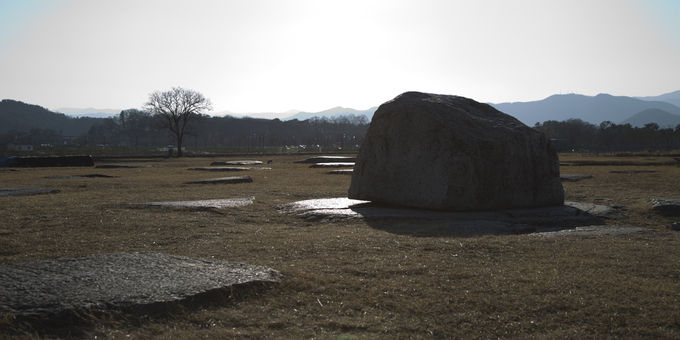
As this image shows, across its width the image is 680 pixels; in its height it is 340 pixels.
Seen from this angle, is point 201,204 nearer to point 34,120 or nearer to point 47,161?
point 47,161

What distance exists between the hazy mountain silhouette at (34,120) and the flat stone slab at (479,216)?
17027 centimetres

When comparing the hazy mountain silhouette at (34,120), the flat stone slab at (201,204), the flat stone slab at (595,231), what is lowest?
the flat stone slab at (595,231)

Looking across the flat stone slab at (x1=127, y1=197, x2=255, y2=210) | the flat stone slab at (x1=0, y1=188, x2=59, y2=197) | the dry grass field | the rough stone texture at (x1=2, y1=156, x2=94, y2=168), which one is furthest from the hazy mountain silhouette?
the dry grass field

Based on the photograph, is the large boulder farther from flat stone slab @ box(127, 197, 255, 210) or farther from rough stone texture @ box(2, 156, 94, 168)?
rough stone texture @ box(2, 156, 94, 168)

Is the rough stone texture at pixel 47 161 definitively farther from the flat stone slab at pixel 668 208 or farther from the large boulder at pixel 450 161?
the flat stone slab at pixel 668 208

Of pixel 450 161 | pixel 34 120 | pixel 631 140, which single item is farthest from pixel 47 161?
pixel 34 120

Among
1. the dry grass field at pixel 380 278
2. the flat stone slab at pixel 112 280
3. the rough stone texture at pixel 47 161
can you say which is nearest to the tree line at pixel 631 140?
the rough stone texture at pixel 47 161

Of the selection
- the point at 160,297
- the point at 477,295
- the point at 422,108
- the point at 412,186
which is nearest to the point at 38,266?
the point at 160,297

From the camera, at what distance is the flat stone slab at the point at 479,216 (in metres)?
6.48

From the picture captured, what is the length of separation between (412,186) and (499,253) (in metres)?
2.97

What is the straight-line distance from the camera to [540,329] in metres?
2.85

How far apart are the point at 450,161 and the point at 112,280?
205 inches

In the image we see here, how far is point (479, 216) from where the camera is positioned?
712cm

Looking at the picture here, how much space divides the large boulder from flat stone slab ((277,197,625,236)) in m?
0.23
